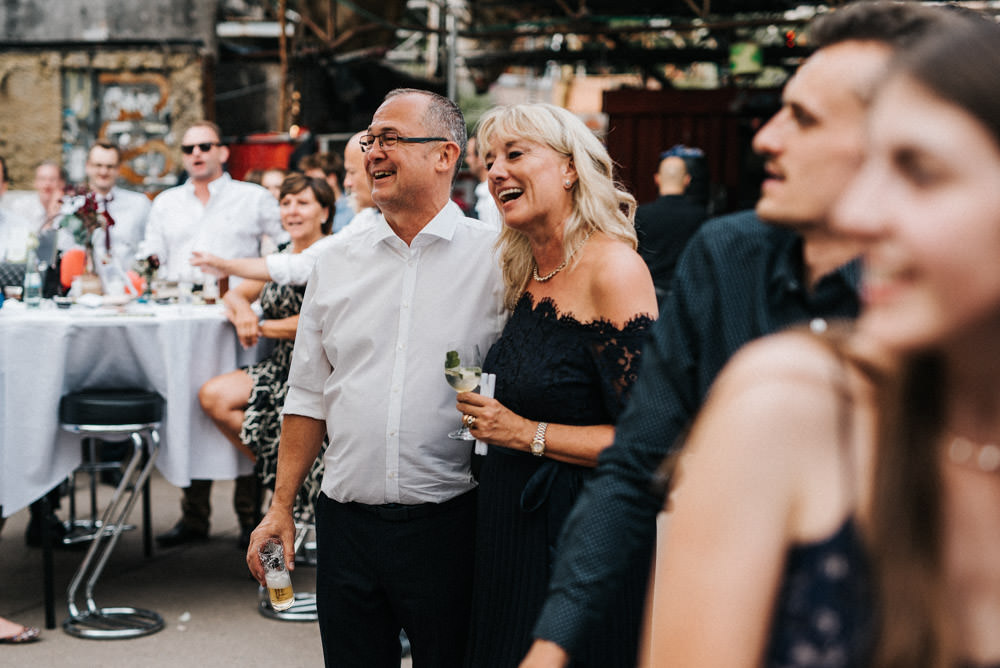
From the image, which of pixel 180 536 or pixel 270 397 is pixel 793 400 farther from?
pixel 180 536

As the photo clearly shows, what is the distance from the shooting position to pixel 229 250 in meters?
6.52

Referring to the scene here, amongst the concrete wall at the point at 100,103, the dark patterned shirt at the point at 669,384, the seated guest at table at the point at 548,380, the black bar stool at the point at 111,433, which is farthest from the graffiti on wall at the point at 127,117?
the dark patterned shirt at the point at 669,384

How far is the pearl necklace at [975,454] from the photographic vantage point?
0.79m

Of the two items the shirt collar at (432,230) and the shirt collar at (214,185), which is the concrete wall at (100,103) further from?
the shirt collar at (432,230)

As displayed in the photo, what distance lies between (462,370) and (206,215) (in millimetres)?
4456

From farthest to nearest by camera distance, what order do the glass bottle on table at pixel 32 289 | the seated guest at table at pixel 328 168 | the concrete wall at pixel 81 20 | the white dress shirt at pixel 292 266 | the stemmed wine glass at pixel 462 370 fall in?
the concrete wall at pixel 81 20 → the seated guest at table at pixel 328 168 → the glass bottle on table at pixel 32 289 → the white dress shirt at pixel 292 266 → the stemmed wine glass at pixel 462 370

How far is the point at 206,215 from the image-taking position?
655 centimetres

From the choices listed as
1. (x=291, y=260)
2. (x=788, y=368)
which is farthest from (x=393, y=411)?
(x=291, y=260)

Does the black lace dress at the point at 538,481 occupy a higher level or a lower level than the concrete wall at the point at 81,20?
lower

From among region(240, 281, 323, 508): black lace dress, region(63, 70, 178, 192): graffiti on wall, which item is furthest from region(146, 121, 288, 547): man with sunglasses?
region(63, 70, 178, 192): graffiti on wall

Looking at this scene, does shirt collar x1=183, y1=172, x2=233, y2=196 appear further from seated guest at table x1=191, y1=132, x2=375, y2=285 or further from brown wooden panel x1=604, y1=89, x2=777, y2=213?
brown wooden panel x1=604, y1=89, x2=777, y2=213

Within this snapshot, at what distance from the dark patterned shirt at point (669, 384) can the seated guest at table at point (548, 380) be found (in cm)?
88

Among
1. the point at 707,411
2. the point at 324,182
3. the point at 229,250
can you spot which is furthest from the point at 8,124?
the point at 707,411

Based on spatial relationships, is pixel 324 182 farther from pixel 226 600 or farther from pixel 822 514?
pixel 822 514
